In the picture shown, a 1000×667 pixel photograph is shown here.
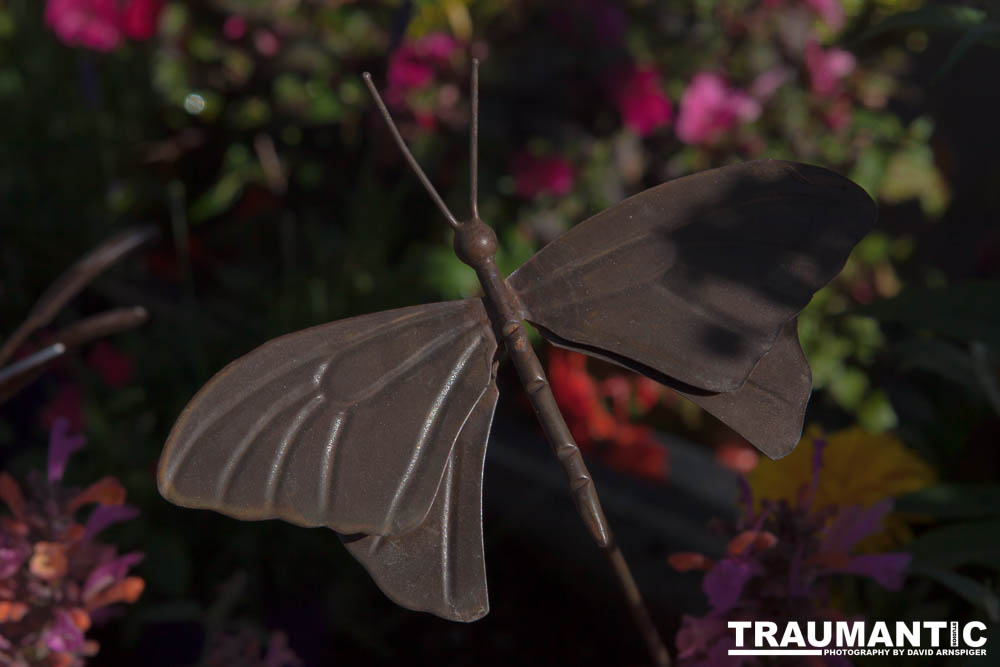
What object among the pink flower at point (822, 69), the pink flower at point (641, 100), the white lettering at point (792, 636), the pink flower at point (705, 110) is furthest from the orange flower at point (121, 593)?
the pink flower at point (822, 69)

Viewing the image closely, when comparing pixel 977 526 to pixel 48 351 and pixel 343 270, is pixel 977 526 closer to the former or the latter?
pixel 48 351

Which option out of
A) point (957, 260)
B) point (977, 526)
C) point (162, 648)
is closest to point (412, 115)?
point (162, 648)

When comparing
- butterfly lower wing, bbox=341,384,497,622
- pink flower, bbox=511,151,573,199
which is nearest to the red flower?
pink flower, bbox=511,151,573,199

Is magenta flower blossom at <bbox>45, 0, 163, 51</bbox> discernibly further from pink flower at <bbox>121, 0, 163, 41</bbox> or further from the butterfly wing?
the butterfly wing

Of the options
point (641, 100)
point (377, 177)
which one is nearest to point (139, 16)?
point (377, 177)

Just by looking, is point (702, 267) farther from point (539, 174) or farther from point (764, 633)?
point (539, 174)

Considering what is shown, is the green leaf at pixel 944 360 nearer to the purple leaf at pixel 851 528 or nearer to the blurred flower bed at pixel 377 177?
the blurred flower bed at pixel 377 177
